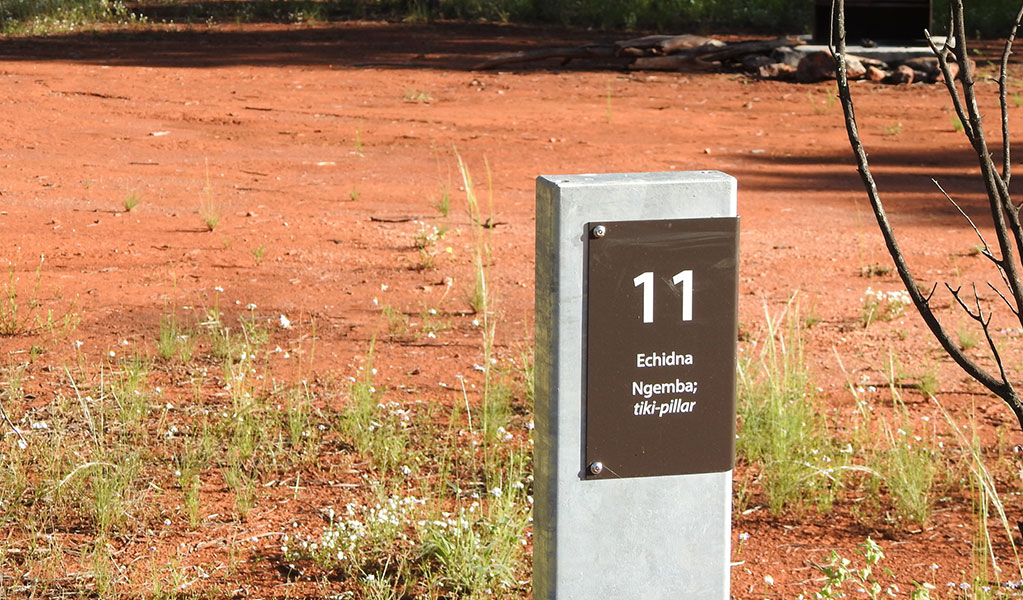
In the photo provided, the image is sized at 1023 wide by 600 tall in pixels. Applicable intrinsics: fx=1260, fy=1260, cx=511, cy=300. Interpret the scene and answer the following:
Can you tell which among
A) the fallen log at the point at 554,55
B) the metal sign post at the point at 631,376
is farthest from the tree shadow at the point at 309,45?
the metal sign post at the point at 631,376

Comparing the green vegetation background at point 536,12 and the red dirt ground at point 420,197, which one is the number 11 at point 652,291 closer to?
the red dirt ground at point 420,197

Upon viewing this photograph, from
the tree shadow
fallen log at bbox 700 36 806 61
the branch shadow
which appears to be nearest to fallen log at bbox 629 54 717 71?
fallen log at bbox 700 36 806 61

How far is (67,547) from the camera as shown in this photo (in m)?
3.68

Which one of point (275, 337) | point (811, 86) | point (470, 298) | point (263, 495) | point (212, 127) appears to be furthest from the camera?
point (811, 86)

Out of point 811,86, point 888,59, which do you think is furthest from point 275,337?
point 888,59

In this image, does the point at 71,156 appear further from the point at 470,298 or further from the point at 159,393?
the point at 159,393

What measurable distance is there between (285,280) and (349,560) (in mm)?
3328

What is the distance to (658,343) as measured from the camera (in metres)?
2.34

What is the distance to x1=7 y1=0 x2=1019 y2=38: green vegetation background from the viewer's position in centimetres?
2222

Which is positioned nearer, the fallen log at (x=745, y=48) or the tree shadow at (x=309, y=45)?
the fallen log at (x=745, y=48)

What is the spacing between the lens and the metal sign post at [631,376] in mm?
2285

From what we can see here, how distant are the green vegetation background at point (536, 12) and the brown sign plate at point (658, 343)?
2027 cm

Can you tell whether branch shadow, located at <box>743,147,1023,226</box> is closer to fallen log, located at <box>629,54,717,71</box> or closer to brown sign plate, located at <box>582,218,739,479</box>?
fallen log, located at <box>629,54,717,71</box>

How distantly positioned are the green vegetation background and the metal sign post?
20.3 m
